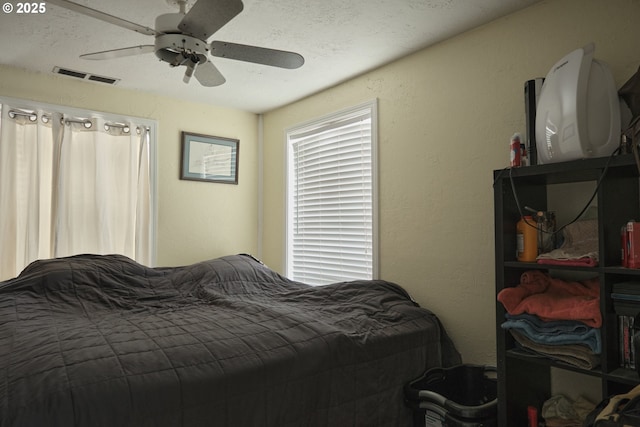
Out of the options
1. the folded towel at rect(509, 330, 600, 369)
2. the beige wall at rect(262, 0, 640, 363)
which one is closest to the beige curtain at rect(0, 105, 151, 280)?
the beige wall at rect(262, 0, 640, 363)

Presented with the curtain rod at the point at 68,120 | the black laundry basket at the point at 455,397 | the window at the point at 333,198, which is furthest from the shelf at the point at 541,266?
the curtain rod at the point at 68,120

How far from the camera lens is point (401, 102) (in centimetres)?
281

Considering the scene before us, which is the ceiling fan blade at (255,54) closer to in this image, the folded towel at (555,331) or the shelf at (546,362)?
the folded towel at (555,331)

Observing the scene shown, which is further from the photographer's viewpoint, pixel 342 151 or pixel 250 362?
pixel 342 151

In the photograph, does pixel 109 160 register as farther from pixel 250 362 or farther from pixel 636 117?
pixel 636 117

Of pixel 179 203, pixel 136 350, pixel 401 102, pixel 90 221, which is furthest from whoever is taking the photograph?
pixel 179 203

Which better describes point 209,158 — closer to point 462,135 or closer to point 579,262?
point 462,135

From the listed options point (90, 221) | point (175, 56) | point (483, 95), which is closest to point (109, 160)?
point (90, 221)

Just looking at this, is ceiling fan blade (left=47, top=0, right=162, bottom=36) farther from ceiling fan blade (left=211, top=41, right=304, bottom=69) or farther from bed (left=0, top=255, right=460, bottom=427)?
bed (left=0, top=255, right=460, bottom=427)

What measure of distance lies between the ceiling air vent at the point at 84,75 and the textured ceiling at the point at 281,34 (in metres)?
0.06

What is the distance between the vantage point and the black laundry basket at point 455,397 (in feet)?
5.99

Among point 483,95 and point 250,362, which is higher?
point 483,95

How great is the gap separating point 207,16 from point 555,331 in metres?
1.82

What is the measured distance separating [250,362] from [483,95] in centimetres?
185
